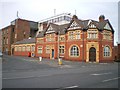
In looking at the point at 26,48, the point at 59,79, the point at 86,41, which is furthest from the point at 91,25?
the point at 59,79

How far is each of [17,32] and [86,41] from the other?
118 ft

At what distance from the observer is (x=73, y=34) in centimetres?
4341

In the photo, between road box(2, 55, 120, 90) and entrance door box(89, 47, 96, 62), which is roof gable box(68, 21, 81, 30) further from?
road box(2, 55, 120, 90)

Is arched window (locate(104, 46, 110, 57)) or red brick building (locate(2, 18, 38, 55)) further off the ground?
red brick building (locate(2, 18, 38, 55))

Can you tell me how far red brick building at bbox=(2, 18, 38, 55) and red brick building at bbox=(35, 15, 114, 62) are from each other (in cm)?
2655

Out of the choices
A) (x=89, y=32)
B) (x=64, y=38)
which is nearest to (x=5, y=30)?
(x=64, y=38)

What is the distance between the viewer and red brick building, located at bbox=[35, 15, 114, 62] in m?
41.2

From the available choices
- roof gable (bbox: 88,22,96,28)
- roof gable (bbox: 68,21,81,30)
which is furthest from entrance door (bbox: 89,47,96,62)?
roof gable (bbox: 68,21,81,30)

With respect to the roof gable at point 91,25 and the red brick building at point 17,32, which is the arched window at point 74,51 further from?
the red brick building at point 17,32

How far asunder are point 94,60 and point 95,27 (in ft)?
23.9

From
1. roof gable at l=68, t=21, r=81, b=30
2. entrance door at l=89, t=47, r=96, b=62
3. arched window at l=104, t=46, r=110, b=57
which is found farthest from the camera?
roof gable at l=68, t=21, r=81, b=30

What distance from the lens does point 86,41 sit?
136 feet

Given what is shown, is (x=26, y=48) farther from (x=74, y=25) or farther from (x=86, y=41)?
(x=86, y=41)

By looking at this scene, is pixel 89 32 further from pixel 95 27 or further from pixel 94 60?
pixel 94 60
